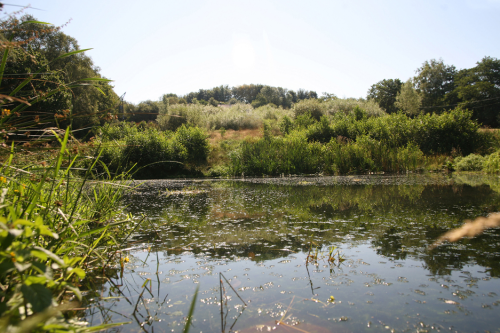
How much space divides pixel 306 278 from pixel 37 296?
1867mm

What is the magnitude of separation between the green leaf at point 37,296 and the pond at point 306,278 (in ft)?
3.03

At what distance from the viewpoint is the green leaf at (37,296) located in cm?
88

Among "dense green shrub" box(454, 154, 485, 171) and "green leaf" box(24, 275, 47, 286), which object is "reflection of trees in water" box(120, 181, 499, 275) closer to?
"green leaf" box(24, 275, 47, 286)

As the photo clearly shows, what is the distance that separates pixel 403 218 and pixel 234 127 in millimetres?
26893

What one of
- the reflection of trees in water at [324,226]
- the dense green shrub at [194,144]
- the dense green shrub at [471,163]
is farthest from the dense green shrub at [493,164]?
the dense green shrub at [194,144]

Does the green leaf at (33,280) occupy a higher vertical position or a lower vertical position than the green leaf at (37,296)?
higher

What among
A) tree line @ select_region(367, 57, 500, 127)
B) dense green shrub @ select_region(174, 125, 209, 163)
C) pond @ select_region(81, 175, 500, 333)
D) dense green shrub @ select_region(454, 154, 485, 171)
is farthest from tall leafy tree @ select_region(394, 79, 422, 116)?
pond @ select_region(81, 175, 500, 333)

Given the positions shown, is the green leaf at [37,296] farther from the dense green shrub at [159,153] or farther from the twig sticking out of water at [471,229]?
the dense green shrub at [159,153]

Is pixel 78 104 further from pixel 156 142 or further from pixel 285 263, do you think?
pixel 285 263

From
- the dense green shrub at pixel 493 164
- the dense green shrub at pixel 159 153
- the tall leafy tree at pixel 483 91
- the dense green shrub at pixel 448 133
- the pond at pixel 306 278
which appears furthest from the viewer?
the tall leafy tree at pixel 483 91

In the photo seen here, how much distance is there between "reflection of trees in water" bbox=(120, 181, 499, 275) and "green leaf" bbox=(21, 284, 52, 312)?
2.12 metres

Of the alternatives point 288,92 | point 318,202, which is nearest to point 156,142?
point 318,202

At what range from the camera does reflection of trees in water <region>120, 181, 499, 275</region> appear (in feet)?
9.63

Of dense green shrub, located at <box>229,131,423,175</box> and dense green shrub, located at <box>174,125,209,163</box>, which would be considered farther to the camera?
dense green shrub, located at <box>174,125,209,163</box>
